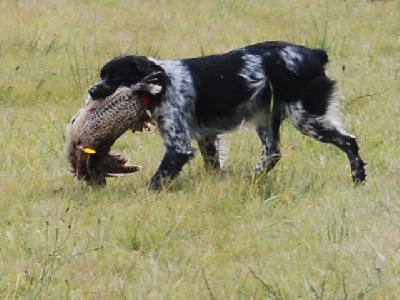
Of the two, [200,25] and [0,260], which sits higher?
[0,260]

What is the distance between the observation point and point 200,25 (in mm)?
12297

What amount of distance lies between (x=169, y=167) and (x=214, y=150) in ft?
2.28

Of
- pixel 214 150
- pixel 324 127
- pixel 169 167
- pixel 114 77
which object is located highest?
pixel 114 77

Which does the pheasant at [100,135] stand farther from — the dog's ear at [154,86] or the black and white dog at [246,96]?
the black and white dog at [246,96]

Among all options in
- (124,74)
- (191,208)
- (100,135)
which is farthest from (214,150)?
(191,208)

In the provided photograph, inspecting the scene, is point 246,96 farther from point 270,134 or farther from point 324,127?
point 324,127

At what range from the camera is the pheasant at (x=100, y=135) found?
668cm

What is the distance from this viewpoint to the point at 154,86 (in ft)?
22.8

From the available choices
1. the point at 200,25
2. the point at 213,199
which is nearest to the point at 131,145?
the point at 213,199

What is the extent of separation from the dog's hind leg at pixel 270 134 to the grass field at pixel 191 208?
11 centimetres

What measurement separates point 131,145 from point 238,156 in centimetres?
96

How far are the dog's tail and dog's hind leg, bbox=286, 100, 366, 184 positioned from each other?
0.04 m

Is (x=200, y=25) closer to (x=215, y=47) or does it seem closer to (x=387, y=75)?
(x=215, y=47)

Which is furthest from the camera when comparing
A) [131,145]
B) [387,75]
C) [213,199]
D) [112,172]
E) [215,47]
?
[215,47]
